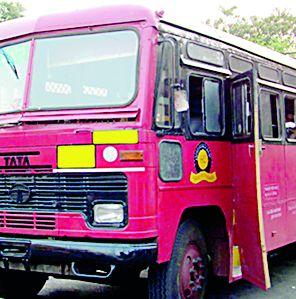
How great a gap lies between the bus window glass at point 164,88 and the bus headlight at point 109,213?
0.78m

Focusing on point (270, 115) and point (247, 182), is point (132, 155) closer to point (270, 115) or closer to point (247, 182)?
point (247, 182)

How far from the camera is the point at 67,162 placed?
474 centimetres

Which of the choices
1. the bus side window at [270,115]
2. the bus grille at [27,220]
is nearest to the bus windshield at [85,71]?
the bus grille at [27,220]

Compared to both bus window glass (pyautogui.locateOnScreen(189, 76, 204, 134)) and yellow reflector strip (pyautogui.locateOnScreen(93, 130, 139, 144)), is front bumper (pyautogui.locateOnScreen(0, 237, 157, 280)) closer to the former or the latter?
yellow reflector strip (pyautogui.locateOnScreen(93, 130, 139, 144))

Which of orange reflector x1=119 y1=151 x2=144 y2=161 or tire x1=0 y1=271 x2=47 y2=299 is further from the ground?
orange reflector x1=119 y1=151 x2=144 y2=161

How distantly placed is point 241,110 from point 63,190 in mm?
2175

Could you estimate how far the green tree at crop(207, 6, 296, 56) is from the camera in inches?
1048

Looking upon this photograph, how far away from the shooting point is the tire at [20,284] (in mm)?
5965

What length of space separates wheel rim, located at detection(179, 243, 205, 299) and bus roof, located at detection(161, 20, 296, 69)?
206 centimetres

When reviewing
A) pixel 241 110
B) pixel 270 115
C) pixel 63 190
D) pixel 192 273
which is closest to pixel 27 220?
pixel 63 190

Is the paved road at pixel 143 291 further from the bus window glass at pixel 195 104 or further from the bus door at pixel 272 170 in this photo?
the bus window glass at pixel 195 104

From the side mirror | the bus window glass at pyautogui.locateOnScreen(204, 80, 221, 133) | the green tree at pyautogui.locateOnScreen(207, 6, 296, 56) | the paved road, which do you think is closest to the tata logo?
the side mirror

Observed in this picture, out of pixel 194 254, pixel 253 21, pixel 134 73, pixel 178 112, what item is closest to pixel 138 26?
pixel 134 73

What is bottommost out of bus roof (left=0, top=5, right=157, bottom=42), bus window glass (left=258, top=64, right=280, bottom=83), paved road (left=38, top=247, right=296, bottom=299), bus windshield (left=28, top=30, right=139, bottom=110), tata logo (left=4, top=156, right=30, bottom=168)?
paved road (left=38, top=247, right=296, bottom=299)
